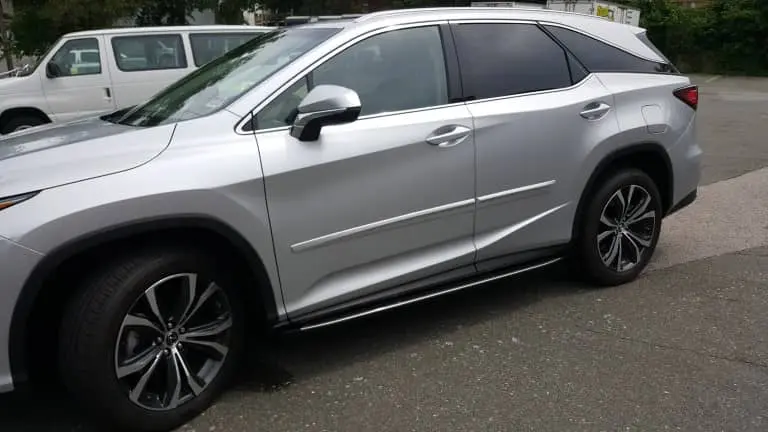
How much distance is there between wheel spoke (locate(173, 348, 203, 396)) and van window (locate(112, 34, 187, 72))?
339 inches

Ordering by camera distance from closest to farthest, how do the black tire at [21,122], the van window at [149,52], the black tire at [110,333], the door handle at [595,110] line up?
the black tire at [110,333]
the door handle at [595,110]
the black tire at [21,122]
the van window at [149,52]

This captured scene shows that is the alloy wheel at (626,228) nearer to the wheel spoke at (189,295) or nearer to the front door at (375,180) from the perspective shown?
the front door at (375,180)

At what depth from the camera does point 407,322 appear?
409cm

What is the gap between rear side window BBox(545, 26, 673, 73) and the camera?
4.31 metres

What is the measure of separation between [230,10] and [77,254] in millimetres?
30813

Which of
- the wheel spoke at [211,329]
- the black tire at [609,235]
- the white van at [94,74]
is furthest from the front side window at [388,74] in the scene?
the white van at [94,74]

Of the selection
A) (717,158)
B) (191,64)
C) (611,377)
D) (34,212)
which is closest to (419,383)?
(611,377)

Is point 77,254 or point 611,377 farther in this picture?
point 611,377

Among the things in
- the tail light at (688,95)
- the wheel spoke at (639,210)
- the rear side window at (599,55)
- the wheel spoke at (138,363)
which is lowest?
the wheel spoke at (639,210)

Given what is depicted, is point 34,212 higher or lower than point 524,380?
higher

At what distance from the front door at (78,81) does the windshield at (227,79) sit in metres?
7.24

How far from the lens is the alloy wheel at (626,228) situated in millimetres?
4433

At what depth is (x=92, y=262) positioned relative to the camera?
2.79 meters

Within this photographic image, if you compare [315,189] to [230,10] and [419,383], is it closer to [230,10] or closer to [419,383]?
[419,383]
